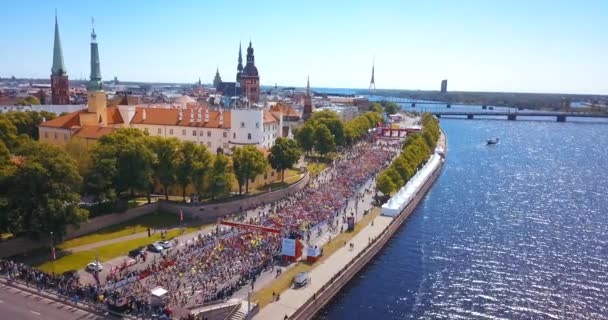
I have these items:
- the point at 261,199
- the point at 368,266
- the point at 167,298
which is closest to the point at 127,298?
the point at 167,298

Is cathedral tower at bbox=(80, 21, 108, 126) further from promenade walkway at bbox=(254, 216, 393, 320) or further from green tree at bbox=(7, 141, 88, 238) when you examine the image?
promenade walkway at bbox=(254, 216, 393, 320)

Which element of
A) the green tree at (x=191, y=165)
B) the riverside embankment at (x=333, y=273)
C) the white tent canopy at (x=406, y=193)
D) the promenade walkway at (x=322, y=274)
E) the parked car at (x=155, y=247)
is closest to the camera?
the promenade walkway at (x=322, y=274)

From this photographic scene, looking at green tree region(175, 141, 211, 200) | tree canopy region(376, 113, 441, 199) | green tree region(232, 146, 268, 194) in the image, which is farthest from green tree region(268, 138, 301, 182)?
green tree region(175, 141, 211, 200)

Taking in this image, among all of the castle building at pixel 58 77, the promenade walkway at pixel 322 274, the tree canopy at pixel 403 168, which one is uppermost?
the castle building at pixel 58 77

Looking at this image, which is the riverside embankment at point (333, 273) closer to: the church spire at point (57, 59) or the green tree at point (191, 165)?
the green tree at point (191, 165)

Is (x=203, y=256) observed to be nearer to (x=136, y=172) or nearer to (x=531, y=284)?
(x=136, y=172)

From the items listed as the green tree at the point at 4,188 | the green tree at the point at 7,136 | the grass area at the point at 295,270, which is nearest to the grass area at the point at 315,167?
the grass area at the point at 295,270

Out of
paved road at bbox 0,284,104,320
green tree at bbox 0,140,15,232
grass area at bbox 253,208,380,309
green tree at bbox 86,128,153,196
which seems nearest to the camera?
paved road at bbox 0,284,104,320
